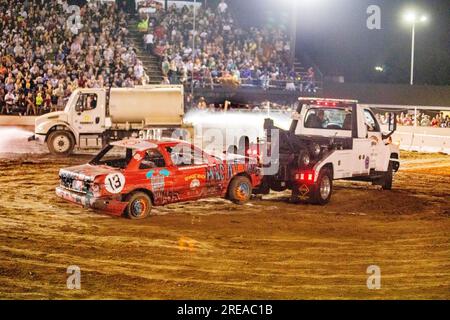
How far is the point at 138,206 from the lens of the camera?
1230cm

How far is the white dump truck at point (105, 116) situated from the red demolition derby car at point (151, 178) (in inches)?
370

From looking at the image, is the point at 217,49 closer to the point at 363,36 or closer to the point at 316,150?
the point at 363,36

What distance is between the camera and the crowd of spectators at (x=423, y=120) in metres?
27.4

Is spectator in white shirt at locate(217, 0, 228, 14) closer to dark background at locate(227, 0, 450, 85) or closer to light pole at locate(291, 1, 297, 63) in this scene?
dark background at locate(227, 0, 450, 85)

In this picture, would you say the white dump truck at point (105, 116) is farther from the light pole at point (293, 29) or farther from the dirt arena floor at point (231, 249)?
the light pole at point (293, 29)

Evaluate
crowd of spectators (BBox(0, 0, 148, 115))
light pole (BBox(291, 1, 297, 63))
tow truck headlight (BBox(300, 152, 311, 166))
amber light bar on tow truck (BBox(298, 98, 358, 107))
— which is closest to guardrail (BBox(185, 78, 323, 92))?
light pole (BBox(291, 1, 297, 63))

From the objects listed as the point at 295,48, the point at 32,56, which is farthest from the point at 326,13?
the point at 32,56

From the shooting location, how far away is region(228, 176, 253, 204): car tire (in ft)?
45.0

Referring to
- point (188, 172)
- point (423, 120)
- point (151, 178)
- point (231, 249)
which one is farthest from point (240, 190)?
point (423, 120)

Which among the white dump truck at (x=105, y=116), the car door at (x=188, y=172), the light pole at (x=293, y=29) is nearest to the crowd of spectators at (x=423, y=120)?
Answer: the white dump truck at (x=105, y=116)

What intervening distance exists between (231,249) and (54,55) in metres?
22.8

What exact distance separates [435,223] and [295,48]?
28665mm

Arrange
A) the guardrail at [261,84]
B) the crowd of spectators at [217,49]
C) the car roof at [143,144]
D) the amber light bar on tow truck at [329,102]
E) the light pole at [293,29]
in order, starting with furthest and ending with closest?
1. the light pole at [293,29]
2. the crowd of spectators at [217,49]
3. the guardrail at [261,84]
4. the amber light bar on tow truck at [329,102]
5. the car roof at [143,144]
